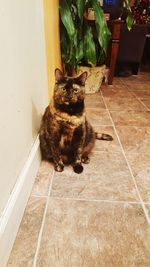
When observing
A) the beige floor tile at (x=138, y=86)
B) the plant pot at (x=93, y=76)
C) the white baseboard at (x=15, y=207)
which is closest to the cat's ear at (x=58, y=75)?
the white baseboard at (x=15, y=207)

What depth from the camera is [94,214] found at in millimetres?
848

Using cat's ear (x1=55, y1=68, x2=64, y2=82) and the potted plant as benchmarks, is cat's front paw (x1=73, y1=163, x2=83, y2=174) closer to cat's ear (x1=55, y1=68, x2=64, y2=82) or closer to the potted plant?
cat's ear (x1=55, y1=68, x2=64, y2=82)

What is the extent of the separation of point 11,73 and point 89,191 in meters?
0.59

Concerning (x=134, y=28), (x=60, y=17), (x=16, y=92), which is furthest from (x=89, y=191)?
(x=134, y=28)

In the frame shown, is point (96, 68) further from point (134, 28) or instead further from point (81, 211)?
point (81, 211)

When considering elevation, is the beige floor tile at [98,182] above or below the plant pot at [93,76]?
below

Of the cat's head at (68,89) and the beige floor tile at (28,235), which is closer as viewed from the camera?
the beige floor tile at (28,235)

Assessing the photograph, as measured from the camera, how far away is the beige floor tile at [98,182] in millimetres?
949

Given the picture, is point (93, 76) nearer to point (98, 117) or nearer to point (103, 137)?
point (98, 117)

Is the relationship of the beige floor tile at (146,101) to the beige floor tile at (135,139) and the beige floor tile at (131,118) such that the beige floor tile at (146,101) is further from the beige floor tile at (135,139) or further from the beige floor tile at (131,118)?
the beige floor tile at (135,139)

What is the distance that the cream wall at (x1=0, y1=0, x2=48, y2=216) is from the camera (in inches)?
A: 26.3

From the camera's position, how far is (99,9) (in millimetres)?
1881

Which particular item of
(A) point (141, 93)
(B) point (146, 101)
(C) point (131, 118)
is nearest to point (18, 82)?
(C) point (131, 118)

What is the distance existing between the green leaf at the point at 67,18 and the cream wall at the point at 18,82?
0.74m
